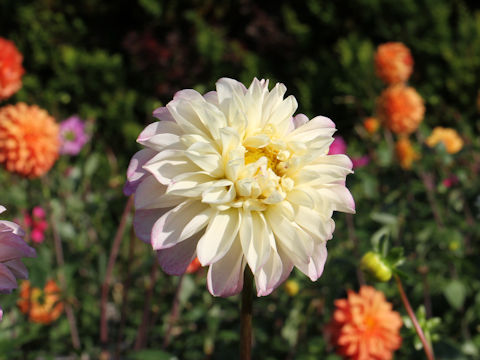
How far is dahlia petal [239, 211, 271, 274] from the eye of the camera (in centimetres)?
68

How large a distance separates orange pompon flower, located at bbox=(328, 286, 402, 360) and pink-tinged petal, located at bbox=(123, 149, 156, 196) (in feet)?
2.95

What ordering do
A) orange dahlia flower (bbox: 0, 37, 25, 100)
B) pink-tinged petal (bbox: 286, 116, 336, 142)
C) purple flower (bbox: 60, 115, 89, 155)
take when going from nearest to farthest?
pink-tinged petal (bbox: 286, 116, 336, 142) → orange dahlia flower (bbox: 0, 37, 25, 100) → purple flower (bbox: 60, 115, 89, 155)

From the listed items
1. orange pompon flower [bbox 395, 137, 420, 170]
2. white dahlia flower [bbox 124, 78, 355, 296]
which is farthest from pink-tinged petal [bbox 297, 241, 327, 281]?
orange pompon flower [bbox 395, 137, 420, 170]

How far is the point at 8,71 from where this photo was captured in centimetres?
207

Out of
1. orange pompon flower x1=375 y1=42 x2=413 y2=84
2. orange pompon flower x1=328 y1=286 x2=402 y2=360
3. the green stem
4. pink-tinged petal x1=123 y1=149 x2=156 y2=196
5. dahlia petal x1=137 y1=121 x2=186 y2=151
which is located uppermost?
orange pompon flower x1=375 y1=42 x2=413 y2=84

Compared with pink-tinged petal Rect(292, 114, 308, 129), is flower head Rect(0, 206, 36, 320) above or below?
below

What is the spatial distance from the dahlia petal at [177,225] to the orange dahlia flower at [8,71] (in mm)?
1619

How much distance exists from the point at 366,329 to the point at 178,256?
848 mm

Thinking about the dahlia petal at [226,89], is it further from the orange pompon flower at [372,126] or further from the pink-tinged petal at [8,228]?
the orange pompon flower at [372,126]

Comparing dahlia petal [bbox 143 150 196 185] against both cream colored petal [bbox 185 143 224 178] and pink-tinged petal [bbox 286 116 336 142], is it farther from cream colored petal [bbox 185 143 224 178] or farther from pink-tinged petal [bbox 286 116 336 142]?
pink-tinged petal [bbox 286 116 336 142]

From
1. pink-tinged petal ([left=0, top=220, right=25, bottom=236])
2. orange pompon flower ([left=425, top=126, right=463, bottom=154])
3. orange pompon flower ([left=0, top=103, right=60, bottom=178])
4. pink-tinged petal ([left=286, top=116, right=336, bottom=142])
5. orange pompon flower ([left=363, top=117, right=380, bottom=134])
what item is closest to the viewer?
pink-tinged petal ([left=0, top=220, right=25, bottom=236])

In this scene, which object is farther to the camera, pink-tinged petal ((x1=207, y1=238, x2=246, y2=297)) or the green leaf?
the green leaf

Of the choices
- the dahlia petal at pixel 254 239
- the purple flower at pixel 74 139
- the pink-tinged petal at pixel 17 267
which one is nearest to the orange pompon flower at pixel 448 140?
the purple flower at pixel 74 139

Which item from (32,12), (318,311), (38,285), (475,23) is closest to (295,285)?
(318,311)
